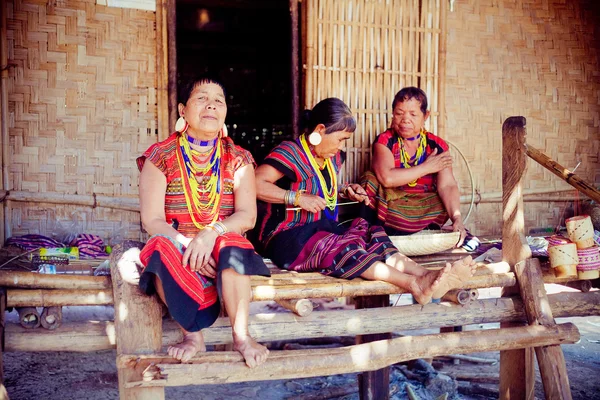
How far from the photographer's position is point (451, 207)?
441 centimetres

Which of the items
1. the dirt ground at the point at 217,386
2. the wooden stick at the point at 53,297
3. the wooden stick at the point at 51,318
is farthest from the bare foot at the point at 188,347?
the dirt ground at the point at 217,386

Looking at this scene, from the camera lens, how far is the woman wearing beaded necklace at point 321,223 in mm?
3506

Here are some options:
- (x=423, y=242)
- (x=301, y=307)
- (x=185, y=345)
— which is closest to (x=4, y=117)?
(x=185, y=345)

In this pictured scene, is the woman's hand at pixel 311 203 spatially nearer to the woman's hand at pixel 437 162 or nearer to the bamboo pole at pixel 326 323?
the bamboo pole at pixel 326 323

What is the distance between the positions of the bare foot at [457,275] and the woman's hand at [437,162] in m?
1.18

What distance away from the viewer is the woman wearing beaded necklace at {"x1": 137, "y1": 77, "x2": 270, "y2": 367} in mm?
2916

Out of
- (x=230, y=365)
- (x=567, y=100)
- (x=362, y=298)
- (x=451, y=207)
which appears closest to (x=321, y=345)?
(x=362, y=298)

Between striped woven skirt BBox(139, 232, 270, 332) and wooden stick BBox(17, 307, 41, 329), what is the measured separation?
67cm

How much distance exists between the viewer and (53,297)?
10.3 ft

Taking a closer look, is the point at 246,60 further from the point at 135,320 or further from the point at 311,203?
the point at 135,320

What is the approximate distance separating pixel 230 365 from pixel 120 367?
1.68 feet

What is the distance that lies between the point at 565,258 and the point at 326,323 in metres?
1.55

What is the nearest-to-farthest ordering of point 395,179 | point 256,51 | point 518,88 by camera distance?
point 395,179, point 518,88, point 256,51

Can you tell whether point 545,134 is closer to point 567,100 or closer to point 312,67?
point 567,100
